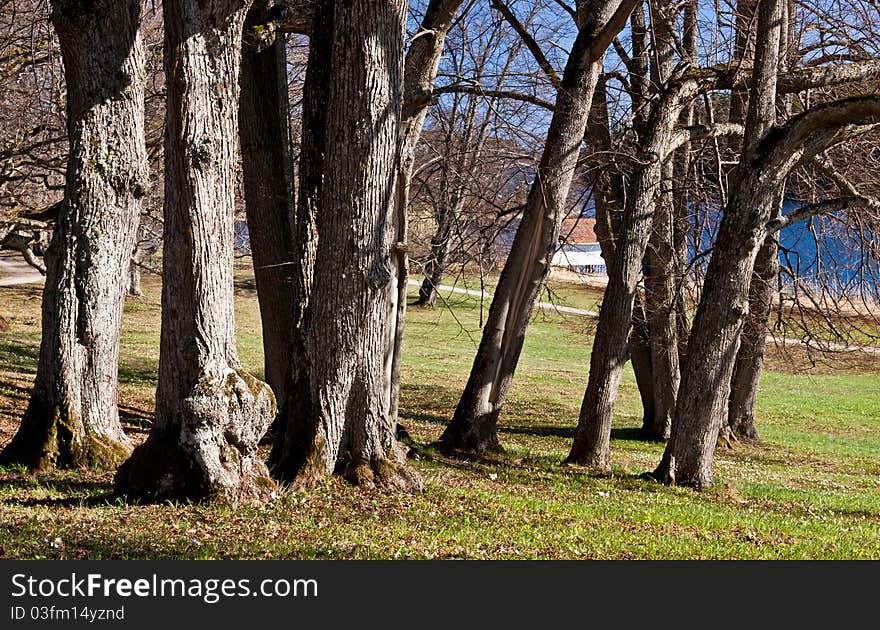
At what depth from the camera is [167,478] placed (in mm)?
6844

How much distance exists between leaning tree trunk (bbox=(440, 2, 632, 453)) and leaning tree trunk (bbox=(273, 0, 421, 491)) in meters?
4.13

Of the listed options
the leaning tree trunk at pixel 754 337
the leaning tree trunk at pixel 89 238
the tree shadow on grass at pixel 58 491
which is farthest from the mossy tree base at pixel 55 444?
the leaning tree trunk at pixel 754 337

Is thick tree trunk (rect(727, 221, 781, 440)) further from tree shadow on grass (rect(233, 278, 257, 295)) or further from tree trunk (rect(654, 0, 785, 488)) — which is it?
tree shadow on grass (rect(233, 278, 257, 295))

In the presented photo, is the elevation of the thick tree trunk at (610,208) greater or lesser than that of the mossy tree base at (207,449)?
greater

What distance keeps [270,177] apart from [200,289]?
3768 mm

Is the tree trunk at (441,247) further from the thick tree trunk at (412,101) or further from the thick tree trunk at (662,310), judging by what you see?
the thick tree trunk at (662,310)

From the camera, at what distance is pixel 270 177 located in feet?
33.8

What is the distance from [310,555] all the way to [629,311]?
7.56 metres

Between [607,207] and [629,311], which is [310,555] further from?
[607,207]

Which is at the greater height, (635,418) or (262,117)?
(262,117)

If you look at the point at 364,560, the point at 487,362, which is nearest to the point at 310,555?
the point at 364,560

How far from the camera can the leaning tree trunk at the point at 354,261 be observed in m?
7.31

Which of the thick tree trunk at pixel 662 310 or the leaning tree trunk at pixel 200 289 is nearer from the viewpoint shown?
the leaning tree trunk at pixel 200 289

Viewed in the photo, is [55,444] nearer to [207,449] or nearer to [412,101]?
[207,449]
